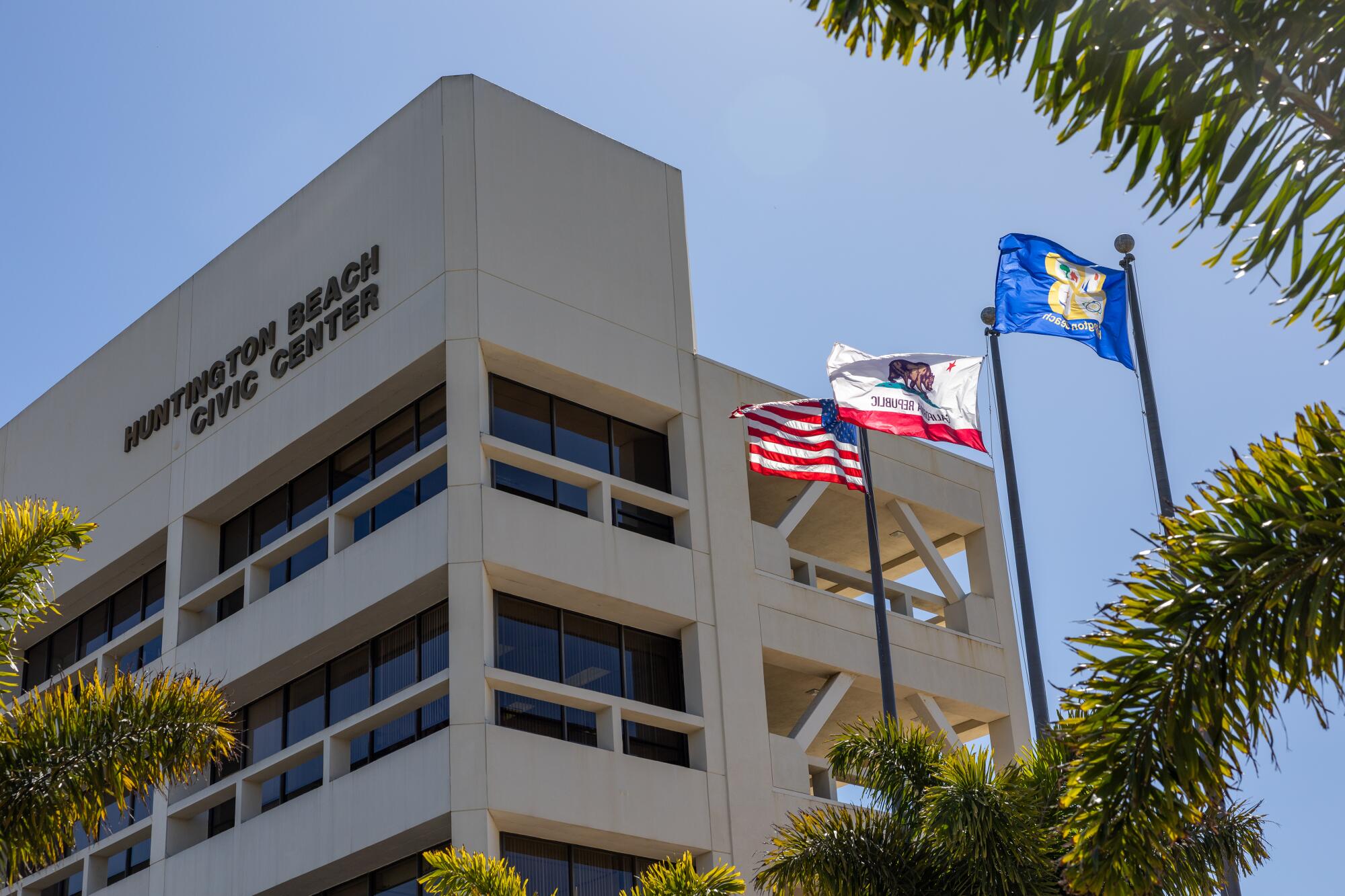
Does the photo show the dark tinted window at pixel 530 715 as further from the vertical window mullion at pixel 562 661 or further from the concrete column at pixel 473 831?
the concrete column at pixel 473 831

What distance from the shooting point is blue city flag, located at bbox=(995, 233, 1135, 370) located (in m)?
27.1

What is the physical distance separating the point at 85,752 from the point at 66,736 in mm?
222

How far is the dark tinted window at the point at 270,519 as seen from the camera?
102 ft

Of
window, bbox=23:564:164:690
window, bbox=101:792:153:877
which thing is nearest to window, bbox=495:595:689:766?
window, bbox=101:792:153:877

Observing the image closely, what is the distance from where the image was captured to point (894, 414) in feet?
88.6

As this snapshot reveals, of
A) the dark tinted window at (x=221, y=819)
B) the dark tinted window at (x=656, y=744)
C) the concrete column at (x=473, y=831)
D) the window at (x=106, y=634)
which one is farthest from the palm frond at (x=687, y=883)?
the window at (x=106, y=634)

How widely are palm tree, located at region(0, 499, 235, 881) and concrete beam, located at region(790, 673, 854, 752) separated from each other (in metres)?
15.7

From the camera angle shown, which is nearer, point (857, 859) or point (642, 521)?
point (857, 859)

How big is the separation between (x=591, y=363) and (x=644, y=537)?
313cm

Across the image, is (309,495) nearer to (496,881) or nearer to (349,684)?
(349,684)

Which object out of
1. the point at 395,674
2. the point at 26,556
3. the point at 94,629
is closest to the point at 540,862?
the point at 395,674

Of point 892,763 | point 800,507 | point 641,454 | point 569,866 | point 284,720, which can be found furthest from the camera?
point 800,507

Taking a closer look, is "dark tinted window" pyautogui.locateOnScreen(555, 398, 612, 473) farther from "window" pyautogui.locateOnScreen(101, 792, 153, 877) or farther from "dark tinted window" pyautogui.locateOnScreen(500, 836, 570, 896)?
"window" pyautogui.locateOnScreen(101, 792, 153, 877)

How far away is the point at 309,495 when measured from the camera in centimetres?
3067
